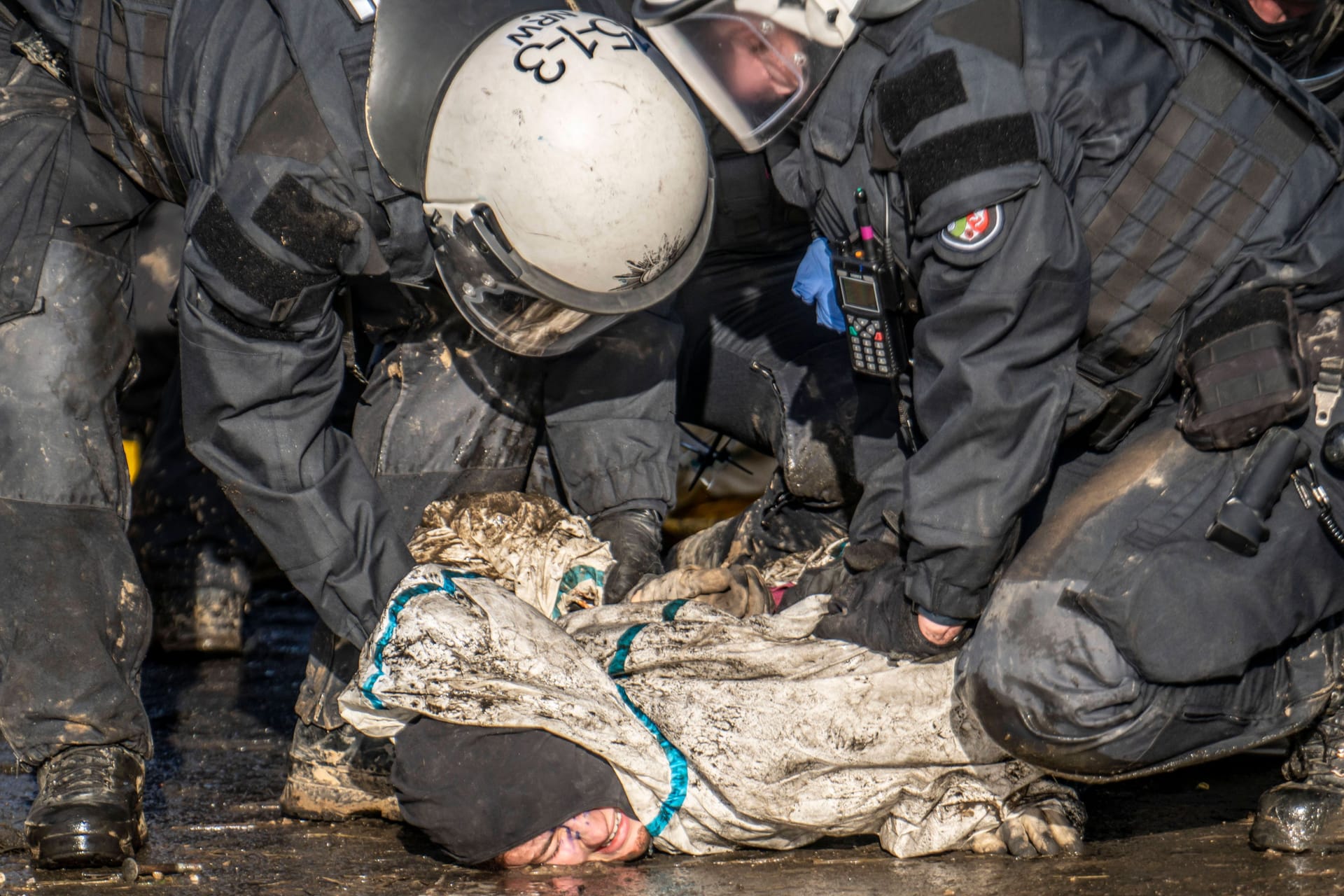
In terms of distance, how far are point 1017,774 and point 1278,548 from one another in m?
0.68

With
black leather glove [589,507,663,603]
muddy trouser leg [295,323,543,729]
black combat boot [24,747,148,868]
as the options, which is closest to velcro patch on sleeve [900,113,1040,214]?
black leather glove [589,507,663,603]

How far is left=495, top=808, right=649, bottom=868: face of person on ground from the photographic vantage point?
261cm

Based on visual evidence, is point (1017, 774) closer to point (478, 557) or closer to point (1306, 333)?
point (1306, 333)

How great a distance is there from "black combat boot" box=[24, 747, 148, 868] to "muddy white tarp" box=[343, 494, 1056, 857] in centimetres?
59

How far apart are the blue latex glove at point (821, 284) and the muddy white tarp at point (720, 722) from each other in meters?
0.75

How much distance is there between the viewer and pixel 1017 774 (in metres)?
2.71

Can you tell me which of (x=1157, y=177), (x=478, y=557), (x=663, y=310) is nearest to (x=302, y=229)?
(x=478, y=557)

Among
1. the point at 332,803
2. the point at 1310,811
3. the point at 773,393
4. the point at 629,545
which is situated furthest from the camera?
the point at 773,393

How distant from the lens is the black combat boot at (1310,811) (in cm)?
248

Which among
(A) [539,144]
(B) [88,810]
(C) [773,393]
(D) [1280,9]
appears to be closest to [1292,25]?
(D) [1280,9]

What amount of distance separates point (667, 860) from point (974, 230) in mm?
1381

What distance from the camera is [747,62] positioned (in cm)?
262

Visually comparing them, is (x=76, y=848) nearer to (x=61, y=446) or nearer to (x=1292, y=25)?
(x=61, y=446)

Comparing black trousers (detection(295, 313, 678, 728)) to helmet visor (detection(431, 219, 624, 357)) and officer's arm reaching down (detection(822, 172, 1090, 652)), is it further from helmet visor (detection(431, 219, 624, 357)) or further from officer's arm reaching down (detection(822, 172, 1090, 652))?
officer's arm reaching down (detection(822, 172, 1090, 652))
